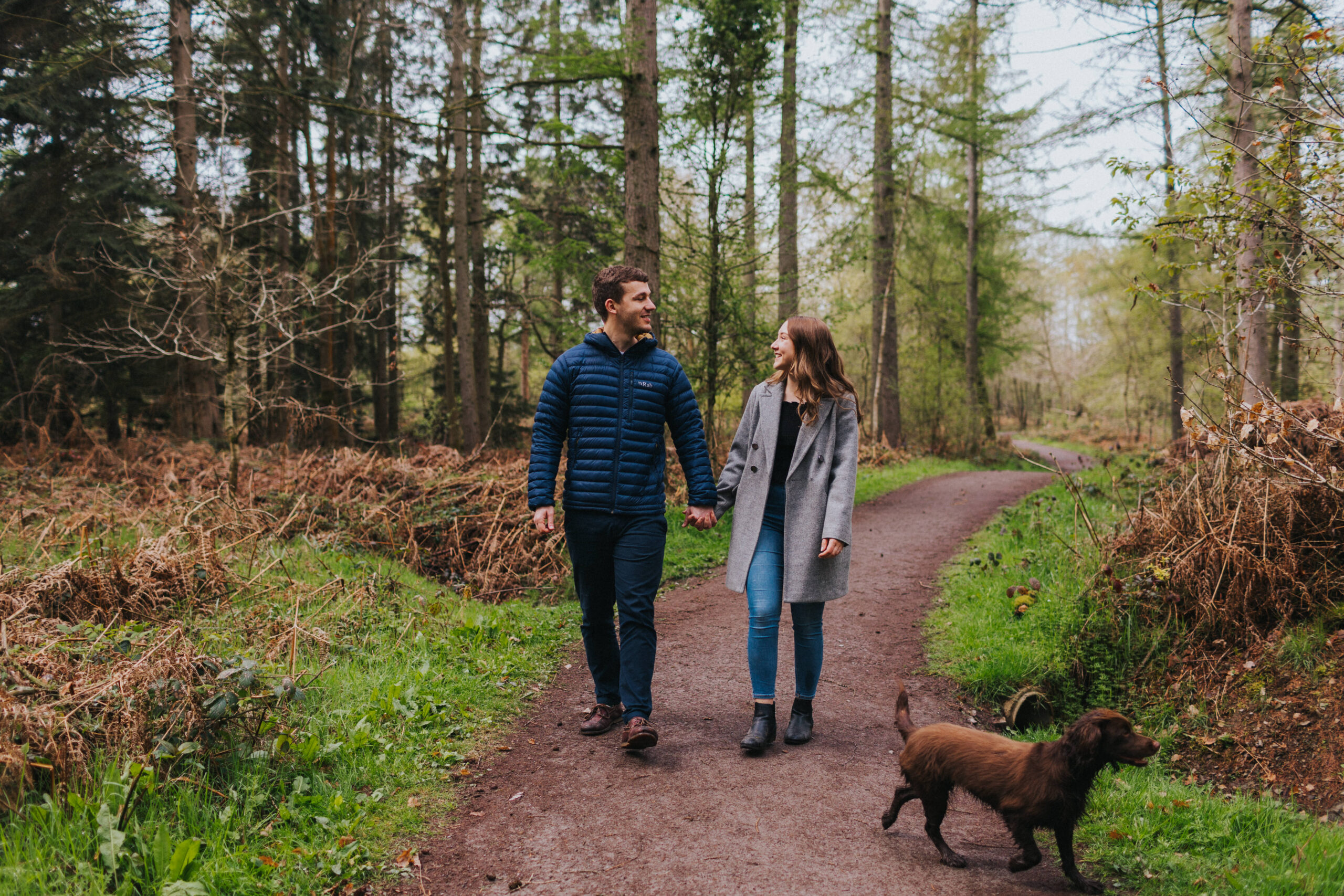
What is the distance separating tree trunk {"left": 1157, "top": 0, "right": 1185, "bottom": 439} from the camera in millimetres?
4840

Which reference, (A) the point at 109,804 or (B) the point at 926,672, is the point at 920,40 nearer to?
(B) the point at 926,672

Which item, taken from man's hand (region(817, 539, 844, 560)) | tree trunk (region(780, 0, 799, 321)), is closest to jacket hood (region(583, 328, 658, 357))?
man's hand (region(817, 539, 844, 560))

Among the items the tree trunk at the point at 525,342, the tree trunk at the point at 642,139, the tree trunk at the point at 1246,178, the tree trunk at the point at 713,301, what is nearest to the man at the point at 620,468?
the tree trunk at the point at 1246,178

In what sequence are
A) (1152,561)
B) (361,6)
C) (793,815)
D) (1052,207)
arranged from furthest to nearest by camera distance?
(1052,207)
(361,6)
(1152,561)
(793,815)

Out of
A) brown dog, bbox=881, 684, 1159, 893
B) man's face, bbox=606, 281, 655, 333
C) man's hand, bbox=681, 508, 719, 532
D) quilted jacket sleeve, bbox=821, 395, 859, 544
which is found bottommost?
brown dog, bbox=881, 684, 1159, 893

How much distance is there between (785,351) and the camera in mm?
4066

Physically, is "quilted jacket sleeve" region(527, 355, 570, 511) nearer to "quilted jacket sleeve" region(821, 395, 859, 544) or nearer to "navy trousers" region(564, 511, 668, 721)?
"navy trousers" region(564, 511, 668, 721)

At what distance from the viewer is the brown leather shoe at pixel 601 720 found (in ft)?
14.1

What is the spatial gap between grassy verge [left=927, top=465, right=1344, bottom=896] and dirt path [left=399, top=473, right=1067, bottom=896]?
0.38 m

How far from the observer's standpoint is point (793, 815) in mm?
3334

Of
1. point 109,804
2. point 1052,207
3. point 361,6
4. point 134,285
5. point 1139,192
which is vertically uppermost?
point 361,6

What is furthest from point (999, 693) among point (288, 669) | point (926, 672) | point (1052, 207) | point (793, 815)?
point (1052, 207)

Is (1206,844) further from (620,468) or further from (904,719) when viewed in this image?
(620,468)

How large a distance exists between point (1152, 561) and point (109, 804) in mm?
6130
